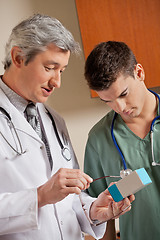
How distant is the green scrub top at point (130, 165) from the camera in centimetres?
133

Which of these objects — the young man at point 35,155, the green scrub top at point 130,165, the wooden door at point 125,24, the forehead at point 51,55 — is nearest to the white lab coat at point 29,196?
the young man at point 35,155

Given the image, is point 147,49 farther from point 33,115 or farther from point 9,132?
point 9,132

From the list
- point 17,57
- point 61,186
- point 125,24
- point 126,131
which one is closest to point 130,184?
point 61,186

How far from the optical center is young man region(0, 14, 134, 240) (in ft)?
3.58

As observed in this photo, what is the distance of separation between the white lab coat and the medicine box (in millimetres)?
238

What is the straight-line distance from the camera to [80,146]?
Answer: 7.41 feet

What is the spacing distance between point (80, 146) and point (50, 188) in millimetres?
1193

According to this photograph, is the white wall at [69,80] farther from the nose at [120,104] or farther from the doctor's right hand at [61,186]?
the doctor's right hand at [61,186]

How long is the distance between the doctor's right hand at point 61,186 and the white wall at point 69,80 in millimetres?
1142

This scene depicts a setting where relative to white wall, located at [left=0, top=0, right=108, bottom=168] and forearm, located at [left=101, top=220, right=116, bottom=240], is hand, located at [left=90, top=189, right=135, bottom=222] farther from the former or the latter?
white wall, located at [left=0, top=0, right=108, bottom=168]

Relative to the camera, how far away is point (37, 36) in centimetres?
119

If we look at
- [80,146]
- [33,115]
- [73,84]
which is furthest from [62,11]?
[33,115]

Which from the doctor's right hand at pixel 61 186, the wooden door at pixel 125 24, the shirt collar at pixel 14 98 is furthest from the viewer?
the wooden door at pixel 125 24

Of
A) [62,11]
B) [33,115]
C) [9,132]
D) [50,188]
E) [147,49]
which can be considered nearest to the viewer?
[50,188]
